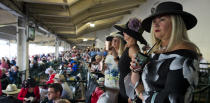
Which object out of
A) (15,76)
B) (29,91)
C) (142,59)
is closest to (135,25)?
(142,59)

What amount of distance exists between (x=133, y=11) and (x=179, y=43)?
415 inches

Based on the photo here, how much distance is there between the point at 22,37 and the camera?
662cm

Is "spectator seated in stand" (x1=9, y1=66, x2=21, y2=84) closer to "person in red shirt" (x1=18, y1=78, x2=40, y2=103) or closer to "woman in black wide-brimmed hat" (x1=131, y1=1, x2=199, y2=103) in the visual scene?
"person in red shirt" (x1=18, y1=78, x2=40, y2=103)

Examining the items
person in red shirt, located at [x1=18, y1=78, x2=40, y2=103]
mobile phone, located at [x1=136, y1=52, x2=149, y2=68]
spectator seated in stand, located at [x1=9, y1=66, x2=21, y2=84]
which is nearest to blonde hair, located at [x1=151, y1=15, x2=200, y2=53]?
mobile phone, located at [x1=136, y1=52, x2=149, y2=68]

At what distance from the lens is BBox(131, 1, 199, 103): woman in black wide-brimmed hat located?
882 millimetres

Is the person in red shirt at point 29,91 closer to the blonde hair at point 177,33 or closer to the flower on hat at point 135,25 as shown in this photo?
the flower on hat at point 135,25

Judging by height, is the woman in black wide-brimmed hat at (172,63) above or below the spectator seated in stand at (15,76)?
above

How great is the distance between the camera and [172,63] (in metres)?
0.94

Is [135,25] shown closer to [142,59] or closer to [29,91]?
[142,59]

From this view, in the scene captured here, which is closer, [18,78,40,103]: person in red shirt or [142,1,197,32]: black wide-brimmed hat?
[142,1,197,32]: black wide-brimmed hat

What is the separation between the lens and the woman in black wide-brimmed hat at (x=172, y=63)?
88cm

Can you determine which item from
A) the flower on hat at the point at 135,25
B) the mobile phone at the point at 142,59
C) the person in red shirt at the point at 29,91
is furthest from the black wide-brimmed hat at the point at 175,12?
the person in red shirt at the point at 29,91

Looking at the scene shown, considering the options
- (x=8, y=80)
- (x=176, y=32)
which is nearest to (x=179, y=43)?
(x=176, y=32)

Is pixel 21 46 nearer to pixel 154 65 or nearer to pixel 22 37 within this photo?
pixel 22 37
